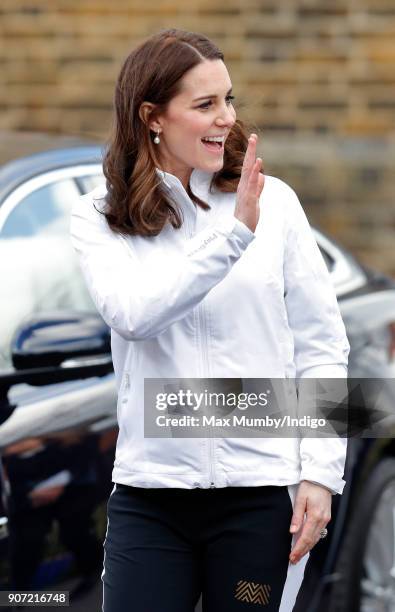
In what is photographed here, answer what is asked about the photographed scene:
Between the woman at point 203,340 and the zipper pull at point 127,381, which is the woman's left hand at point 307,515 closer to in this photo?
the woman at point 203,340

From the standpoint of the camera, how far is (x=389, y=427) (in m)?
4.05

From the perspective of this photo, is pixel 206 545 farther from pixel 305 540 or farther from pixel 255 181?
pixel 255 181

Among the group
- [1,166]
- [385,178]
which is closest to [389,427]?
[1,166]

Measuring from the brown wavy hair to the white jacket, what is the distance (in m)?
0.03

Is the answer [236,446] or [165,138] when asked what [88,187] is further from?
[236,446]

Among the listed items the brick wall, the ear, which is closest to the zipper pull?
the ear

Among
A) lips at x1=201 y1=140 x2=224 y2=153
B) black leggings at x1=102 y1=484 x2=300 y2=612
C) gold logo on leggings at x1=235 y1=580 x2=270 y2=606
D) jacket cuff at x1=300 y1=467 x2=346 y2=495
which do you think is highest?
lips at x1=201 y1=140 x2=224 y2=153

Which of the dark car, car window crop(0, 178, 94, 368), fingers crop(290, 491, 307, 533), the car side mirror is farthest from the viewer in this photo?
car window crop(0, 178, 94, 368)

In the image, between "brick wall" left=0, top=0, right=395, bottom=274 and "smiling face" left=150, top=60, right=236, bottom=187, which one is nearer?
"smiling face" left=150, top=60, right=236, bottom=187

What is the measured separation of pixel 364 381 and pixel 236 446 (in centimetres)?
155

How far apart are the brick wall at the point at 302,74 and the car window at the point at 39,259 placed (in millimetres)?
4127

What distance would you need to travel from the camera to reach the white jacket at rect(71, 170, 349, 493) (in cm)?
236

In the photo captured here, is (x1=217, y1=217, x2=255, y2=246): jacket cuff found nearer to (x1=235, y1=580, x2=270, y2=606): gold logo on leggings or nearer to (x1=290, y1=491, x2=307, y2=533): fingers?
→ (x1=290, y1=491, x2=307, y2=533): fingers

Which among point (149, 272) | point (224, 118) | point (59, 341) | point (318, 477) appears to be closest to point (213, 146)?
point (224, 118)
